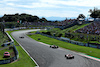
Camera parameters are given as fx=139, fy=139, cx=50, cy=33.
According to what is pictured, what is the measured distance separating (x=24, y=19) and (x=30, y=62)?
137305 mm

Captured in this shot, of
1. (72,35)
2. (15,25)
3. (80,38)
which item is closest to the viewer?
(80,38)

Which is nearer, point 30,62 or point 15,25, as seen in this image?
point 30,62

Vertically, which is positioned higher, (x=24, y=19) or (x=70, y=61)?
(x=24, y=19)

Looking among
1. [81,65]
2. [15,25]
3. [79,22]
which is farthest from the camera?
[15,25]

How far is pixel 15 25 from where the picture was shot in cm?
10906

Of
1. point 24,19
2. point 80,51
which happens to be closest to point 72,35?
point 80,51

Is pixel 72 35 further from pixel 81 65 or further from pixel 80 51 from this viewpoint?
pixel 81 65

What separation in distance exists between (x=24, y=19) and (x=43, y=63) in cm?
13863

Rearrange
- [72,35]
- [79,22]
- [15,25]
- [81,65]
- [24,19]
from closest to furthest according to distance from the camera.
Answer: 1. [81,65]
2. [72,35]
3. [79,22]
4. [15,25]
5. [24,19]

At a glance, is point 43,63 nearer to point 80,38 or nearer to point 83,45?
point 83,45

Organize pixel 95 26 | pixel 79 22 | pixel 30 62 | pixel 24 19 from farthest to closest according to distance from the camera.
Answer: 1. pixel 24 19
2. pixel 79 22
3. pixel 95 26
4. pixel 30 62

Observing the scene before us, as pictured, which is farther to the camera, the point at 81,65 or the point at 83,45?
the point at 83,45

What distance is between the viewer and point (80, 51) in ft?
129

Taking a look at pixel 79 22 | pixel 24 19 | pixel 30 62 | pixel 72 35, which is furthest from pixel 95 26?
pixel 24 19
